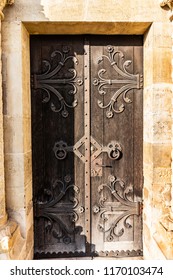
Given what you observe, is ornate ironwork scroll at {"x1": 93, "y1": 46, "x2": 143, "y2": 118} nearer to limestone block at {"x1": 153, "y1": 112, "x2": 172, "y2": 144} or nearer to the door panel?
the door panel

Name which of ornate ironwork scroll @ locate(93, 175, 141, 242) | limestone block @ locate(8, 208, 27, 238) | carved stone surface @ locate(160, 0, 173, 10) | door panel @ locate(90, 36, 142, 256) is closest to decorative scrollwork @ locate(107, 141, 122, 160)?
door panel @ locate(90, 36, 142, 256)

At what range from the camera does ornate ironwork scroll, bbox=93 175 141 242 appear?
2197 millimetres

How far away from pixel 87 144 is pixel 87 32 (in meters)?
1.06

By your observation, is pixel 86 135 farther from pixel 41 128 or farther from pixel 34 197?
pixel 34 197

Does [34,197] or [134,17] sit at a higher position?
[134,17]

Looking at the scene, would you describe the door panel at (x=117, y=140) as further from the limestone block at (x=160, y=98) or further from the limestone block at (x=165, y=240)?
the limestone block at (x=165, y=240)

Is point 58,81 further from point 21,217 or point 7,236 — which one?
point 7,236

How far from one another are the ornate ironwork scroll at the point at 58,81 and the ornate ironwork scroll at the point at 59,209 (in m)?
0.73

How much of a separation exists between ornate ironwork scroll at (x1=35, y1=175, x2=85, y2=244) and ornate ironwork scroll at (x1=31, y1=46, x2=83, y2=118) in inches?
28.7

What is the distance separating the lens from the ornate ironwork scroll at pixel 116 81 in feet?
7.00

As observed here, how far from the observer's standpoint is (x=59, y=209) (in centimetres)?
220
